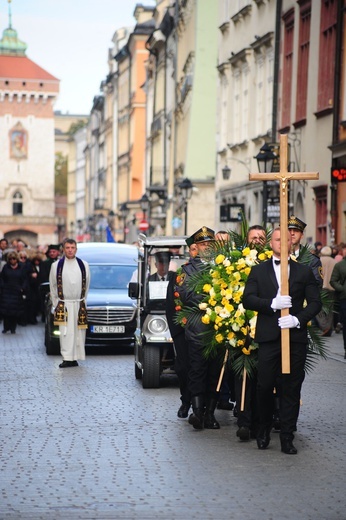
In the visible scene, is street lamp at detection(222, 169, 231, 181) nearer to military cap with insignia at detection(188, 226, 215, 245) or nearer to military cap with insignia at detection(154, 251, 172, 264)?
military cap with insignia at detection(154, 251, 172, 264)

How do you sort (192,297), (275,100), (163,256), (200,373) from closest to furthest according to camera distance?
(200,373) < (192,297) < (163,256) < (275,100)

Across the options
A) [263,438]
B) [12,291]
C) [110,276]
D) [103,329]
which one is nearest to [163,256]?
[103,329]

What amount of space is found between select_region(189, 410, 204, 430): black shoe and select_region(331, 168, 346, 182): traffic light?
48.7ft

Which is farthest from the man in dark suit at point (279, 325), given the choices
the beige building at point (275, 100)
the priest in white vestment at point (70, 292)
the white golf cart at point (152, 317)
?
the beige building at point (275, 100)

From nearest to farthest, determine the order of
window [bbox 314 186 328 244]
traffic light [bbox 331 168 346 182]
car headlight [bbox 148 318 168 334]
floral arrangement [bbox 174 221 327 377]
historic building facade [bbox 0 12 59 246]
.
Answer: floral arrangement [bbox 174 221 327 377], car headlight [bbox 148 318 168 334], traffic light [bbox 331 168 346 182], window [bbox 314 186 328 244], historic building facade [bbox 0 12 59 246]

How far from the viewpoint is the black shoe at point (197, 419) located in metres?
11.8

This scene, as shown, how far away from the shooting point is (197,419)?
11.8 m

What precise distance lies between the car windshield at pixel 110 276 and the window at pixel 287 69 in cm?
1121

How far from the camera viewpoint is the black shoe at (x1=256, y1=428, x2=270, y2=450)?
10758 millimetres

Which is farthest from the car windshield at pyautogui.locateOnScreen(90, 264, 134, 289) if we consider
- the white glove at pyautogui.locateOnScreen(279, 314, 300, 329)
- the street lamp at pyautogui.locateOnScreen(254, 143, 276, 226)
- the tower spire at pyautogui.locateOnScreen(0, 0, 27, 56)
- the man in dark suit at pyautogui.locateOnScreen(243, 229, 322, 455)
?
the tower spire at pyautogui.locateOnScreen(0, 0, 27, 56)

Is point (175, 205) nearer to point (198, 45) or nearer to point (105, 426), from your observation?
point (198, 45)

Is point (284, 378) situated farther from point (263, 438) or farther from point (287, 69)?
point (287, 69)

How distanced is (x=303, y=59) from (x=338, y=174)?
6974 millimetres

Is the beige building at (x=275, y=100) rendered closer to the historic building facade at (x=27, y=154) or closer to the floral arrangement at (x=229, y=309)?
the floral arrangement at (x=229, y=309)
